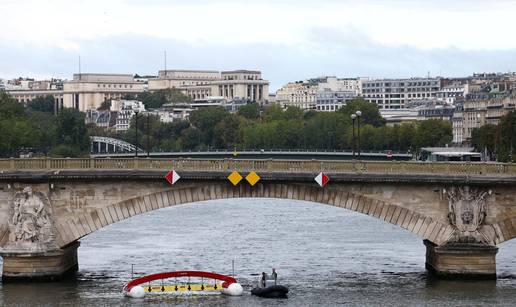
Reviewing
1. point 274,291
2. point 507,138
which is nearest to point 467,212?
point 274,291

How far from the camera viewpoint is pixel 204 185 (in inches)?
2783

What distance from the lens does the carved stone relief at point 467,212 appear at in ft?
228

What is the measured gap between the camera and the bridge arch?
70375 millimetres

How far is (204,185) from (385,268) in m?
10.2

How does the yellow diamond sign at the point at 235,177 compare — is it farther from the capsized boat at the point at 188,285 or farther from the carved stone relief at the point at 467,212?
the carved stone relief at the point at 467,212

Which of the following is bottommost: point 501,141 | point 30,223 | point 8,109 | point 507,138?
point 30,223

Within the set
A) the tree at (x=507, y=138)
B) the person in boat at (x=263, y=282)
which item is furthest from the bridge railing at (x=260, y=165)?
the tree at (x=507, y=138)

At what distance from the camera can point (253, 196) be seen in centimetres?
7081

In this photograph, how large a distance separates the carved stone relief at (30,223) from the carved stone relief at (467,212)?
1641cm

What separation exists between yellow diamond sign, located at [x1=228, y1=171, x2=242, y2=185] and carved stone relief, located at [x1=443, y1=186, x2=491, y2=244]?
27.7 ft

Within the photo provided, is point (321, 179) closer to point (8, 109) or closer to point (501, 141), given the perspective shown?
point (501, 141)

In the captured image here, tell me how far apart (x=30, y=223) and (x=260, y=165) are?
983 centimetres

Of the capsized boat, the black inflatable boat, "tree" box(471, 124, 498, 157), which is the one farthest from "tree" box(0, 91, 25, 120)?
the black inflatable boat

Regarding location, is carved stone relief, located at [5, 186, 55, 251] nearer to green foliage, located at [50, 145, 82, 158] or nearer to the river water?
the river water
